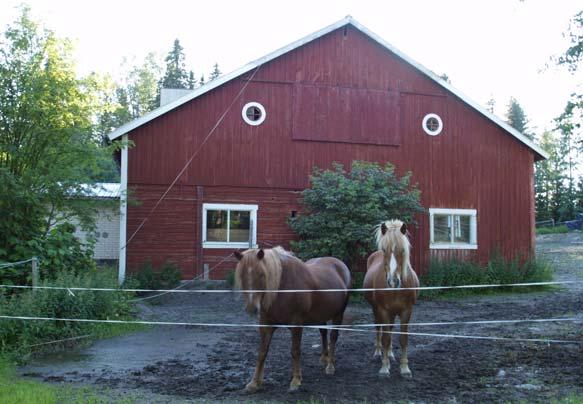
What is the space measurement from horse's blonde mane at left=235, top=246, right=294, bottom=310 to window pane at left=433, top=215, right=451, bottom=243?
12090 millimetres

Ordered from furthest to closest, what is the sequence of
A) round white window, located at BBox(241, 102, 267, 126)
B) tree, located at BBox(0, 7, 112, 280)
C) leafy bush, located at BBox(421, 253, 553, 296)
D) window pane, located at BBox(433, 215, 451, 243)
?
window pane, located at BBox(433, 215, 451, 243), leafy bush, located at BBox(421, 253, 553, 296), round white window, located at BBox(241, 102, 267, 126), tree, located at BBox(0, 7, 112, 280)

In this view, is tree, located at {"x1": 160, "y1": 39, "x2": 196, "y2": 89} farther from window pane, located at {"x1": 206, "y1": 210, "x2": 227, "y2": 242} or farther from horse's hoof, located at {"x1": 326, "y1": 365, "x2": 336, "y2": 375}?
horse's hoof, located at {"x1": 326, "y1": 365, "x2": 336, "y2": 375}

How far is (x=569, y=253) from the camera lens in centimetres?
2775

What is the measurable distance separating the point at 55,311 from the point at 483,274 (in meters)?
12.2

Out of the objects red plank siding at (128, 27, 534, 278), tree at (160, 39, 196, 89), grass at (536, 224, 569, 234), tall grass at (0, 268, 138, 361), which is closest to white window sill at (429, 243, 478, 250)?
red plank siding at (128, 27, 534, 278)

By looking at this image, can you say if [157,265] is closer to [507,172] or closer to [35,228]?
[35,228]

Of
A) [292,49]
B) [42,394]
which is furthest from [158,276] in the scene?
[42,394]

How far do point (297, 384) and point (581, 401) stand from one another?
2952 mm

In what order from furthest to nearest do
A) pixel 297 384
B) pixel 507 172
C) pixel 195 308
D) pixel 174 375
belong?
pixel 507 172
pixel 195 308
pixel 174 375
pixel 297 384

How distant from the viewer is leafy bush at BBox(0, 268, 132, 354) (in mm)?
8953

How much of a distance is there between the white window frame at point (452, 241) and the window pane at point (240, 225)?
18.5 feet

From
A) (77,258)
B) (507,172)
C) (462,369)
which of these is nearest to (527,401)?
(462,369)

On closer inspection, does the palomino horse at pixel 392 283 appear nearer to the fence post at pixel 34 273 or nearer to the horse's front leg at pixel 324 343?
the horse's front leg at pixel 324 343

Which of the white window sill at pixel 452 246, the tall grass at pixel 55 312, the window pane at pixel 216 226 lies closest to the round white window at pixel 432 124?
the white window sill at pixel 452 246
